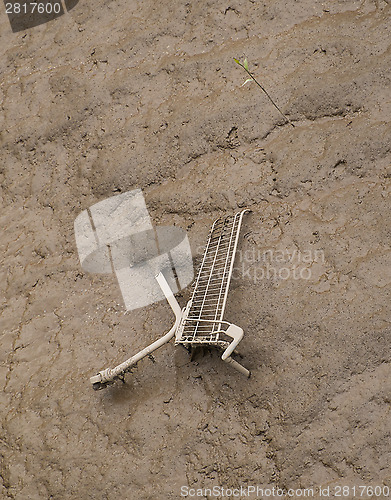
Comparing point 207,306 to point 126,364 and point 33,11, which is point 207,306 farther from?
point 33,11

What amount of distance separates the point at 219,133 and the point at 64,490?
211 centimetres

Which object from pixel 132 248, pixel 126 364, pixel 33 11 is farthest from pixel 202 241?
pixel 33 11

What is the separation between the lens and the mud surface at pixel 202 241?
2.19m

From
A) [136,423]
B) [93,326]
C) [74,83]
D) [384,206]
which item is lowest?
[136,423]

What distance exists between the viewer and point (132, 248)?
2.66 metres

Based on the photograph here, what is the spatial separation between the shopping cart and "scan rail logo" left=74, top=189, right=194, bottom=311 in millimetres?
123

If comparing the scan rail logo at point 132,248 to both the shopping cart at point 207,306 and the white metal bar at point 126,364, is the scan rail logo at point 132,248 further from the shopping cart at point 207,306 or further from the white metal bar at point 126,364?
the white metal bar at point 126,364

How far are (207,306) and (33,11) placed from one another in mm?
2655

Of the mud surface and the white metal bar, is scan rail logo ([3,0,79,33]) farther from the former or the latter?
the white metal bar

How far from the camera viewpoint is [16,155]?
10.1ft

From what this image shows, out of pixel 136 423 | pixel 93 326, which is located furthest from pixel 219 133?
pixel 136 423

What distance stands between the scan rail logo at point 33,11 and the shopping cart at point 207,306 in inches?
83.5

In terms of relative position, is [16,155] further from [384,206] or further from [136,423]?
[384,206]

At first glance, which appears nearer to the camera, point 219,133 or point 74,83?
point 219,133
